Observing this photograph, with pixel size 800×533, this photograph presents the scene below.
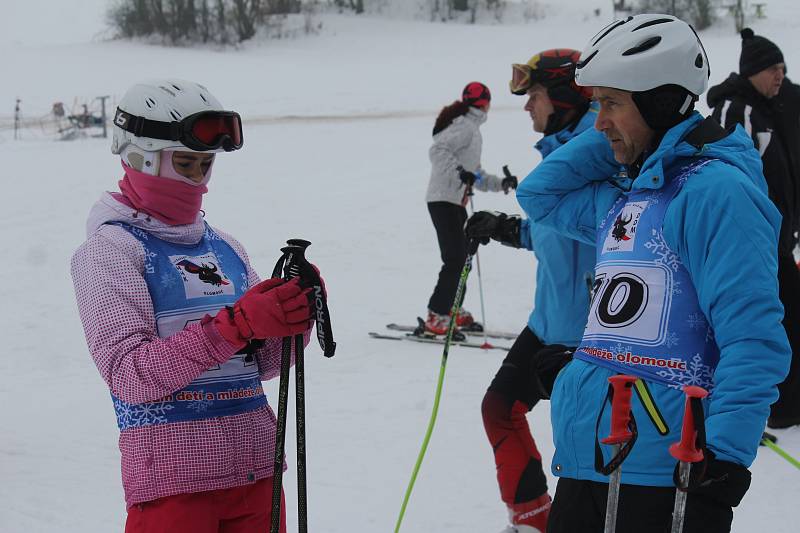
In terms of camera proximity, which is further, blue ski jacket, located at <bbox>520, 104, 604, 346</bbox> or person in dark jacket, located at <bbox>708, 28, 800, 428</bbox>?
person in dark jacket, located at <bbox>708, 28, 800, 428</bbox>

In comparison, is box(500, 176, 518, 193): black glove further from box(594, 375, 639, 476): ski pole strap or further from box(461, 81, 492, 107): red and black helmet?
box(594, 375, 639, 476): ski pole strap

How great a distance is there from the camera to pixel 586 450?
2.38 m

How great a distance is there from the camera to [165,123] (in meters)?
2.60

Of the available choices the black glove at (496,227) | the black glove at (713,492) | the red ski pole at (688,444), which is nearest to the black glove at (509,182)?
the black glove at (496,227)

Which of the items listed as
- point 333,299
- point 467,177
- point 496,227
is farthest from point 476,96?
point 496,227

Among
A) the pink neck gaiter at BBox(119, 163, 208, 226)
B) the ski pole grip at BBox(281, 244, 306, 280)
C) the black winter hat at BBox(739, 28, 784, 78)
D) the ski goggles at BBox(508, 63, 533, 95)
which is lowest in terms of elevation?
the ski pole grip at BBox(281, 244, 306, 280)

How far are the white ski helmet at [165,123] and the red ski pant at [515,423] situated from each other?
Answer: 5.91ft

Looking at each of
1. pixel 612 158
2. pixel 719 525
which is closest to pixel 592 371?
pixel 719 525

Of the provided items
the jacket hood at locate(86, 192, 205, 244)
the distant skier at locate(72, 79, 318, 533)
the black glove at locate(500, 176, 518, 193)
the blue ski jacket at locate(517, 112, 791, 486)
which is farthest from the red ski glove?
the black glove at locate(500, 176, 518, 193)

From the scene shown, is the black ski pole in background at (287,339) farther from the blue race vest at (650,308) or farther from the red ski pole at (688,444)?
the red ski pole at (688,444)

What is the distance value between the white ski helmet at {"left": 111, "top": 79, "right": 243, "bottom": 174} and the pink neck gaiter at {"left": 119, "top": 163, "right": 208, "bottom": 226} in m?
0.03

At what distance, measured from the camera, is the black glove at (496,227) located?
4227mm

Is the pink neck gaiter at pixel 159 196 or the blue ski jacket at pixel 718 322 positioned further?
the pink neck gaiter at pixel 159 196

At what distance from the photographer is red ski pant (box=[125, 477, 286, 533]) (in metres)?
2.46
